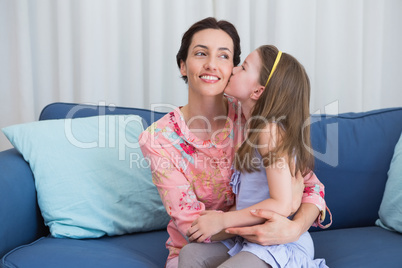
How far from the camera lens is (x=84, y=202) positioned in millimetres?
1761

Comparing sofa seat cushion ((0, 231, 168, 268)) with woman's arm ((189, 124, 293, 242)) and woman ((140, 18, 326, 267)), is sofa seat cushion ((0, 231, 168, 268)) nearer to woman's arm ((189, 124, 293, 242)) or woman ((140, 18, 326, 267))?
woman ((140, 18, 326, 267))

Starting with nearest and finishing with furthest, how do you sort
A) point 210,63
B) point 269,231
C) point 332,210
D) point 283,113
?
1. point 269,231
2. point 283,113
3. point 210,63
4. point 332,210

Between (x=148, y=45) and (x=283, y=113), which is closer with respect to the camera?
(x=283, y=113)

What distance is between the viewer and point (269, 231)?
1349 millimetres

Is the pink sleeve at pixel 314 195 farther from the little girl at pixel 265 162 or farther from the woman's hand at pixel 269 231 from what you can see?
the woman's hand at pixel 269 231

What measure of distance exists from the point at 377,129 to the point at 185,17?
4.01 ft

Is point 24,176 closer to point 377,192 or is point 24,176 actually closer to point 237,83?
point 237,83

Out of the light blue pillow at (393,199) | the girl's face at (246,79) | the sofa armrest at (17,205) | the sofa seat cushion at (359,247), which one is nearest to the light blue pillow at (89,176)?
the sofa armrest at (17,205)

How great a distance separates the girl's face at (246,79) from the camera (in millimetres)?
1535

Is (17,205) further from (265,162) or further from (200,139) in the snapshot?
(265,162)

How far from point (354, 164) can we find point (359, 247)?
39 cm

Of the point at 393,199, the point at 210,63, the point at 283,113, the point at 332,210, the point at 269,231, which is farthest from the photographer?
the point at 332,210

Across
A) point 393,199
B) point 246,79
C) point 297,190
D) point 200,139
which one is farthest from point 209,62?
point 393,199

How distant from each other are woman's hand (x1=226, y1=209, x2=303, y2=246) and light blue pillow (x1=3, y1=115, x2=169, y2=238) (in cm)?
57
